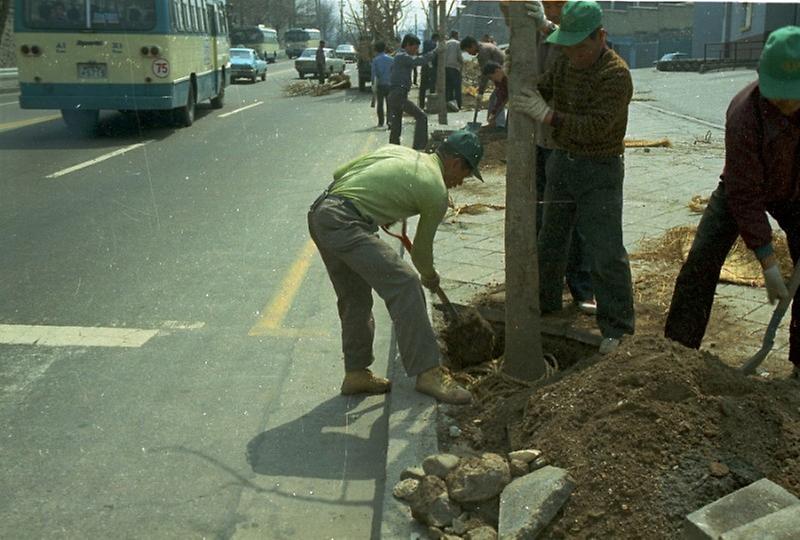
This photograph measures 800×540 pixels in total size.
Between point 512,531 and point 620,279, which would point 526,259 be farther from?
point 512,531

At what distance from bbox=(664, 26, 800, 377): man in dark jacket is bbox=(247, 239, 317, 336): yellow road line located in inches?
110

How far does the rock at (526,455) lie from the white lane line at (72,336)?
2921mm

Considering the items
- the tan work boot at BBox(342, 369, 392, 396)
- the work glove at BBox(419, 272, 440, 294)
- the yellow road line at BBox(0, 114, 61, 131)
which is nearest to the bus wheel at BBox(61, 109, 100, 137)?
the yellow road line at BBox(0, 114, 61, 131)

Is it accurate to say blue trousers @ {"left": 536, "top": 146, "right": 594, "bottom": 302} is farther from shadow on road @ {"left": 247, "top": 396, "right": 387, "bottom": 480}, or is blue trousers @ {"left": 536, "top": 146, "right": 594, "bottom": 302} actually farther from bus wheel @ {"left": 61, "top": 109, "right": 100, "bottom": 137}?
bus wheel @ {"left": 61, "top": 109, "right": 100, "bottom": 137}

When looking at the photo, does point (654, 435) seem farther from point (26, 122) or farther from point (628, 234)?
point (26, 122)

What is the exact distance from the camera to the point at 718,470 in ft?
10.4

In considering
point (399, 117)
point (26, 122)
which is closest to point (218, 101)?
point (26, 122)

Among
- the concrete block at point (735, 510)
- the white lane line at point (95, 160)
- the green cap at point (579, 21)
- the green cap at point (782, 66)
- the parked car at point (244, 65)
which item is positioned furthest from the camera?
the parked car at point (244, 65)

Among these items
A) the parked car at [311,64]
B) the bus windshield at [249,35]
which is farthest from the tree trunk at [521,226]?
the bus windshield at [249,35]

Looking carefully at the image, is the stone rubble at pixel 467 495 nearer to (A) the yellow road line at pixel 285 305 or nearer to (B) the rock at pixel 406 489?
(B) the rock at pixel 406 489

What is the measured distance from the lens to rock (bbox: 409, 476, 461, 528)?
334cm

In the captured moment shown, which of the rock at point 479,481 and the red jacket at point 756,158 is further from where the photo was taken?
the red jacket at point 756,158

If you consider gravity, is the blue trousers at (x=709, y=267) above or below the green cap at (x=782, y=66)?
below

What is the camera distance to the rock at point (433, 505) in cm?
334
